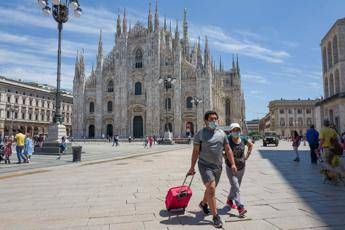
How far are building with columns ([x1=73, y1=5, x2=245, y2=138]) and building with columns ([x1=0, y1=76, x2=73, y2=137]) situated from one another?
1471cm

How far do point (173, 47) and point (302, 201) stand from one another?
172ft

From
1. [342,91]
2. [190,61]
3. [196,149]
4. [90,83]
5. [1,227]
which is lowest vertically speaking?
[1,227]

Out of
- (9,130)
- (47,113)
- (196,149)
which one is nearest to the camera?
(196,149)

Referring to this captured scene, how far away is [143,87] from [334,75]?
33609 millimetres

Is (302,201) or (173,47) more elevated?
(173,47)

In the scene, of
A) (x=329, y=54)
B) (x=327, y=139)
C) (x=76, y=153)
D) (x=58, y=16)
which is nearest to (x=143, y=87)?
(x=329, y=54)

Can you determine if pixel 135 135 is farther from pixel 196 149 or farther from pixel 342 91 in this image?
pixel 196 149

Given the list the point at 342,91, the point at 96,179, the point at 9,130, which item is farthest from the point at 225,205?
the point at 9,130

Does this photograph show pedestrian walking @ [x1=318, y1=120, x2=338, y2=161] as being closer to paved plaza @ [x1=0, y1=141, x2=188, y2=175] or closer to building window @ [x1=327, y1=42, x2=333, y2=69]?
paved plaza @ [x1=0, y1=141, x2=188, y2=175]

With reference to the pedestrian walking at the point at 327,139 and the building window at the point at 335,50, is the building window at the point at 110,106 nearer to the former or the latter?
the building window at the point at 335,50

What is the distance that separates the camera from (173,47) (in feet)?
186

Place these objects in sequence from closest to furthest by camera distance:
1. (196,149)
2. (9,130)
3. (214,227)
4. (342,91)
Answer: (214,227) < (196,149) < (342,91) < (9,130)

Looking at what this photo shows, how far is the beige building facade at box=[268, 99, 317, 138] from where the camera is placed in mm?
86875

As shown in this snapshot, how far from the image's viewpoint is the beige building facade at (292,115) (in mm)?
86875
